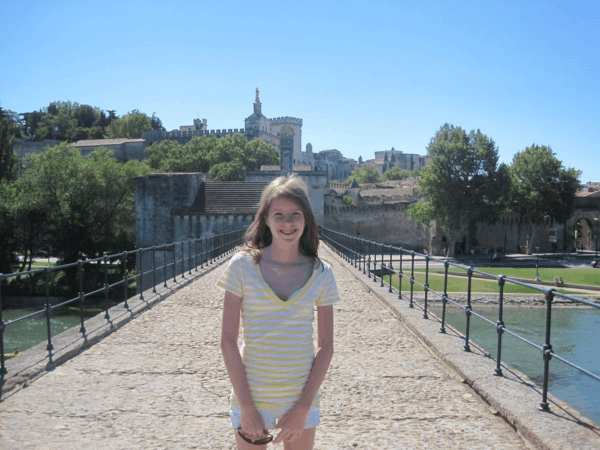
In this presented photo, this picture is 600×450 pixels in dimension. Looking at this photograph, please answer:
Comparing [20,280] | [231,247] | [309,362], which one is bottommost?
[20,280]

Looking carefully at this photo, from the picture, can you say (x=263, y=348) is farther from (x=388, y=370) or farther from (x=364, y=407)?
(x=388, y=370)

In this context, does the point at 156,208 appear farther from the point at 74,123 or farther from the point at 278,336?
the point at 74,123

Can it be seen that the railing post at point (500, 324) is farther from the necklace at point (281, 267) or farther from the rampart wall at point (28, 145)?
the rampart wall at point (28, 145)

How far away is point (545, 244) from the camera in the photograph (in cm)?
5531

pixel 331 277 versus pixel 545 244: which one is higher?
pixel 331 277

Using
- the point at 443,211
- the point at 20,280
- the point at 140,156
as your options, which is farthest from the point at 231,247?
the point at 140,156

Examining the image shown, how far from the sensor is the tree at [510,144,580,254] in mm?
49781

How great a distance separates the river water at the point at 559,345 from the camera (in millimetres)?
10203

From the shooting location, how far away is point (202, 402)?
444cm

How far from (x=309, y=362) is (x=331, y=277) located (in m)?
0.39

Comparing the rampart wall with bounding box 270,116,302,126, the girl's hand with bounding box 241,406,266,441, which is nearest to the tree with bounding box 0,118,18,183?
the girl's hand with bounding box 241,406,266,441

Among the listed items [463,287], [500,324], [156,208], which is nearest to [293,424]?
[500,324]

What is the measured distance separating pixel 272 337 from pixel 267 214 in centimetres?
58

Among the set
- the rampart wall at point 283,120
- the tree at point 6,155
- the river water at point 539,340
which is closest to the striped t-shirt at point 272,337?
the river water at point 539,340
